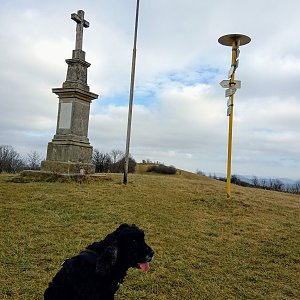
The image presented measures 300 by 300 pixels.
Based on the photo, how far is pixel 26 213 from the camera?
300 inches

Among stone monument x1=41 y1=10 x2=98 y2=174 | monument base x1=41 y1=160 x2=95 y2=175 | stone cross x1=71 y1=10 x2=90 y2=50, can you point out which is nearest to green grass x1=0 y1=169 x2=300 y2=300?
monument base x1=41 y1=160 x2=95 y2=175

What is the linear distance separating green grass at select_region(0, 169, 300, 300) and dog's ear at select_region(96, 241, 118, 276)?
1767mm

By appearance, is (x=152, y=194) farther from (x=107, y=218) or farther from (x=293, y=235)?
(x=293, y=235)

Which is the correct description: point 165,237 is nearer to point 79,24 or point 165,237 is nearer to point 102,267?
point 102,267

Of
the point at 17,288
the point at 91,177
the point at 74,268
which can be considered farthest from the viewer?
the point at 91,177

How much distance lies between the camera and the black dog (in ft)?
8.85

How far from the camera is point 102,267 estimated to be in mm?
2688

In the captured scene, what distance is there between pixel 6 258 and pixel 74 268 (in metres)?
2.95

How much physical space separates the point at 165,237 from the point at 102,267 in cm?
404

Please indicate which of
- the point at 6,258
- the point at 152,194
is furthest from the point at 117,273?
the point at 152,194

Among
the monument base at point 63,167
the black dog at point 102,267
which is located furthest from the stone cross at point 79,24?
the black dog at point 102,267

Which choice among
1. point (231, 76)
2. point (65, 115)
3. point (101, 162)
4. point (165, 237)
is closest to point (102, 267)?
point (165, 237)

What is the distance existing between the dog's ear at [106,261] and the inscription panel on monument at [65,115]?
32.7 ft

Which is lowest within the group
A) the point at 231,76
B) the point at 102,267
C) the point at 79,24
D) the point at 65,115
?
the point at 102,267
